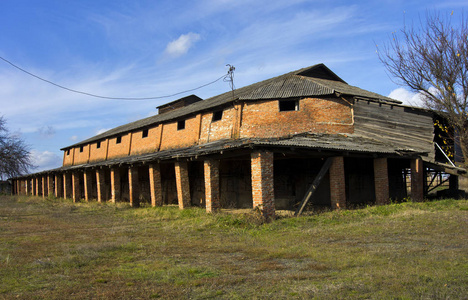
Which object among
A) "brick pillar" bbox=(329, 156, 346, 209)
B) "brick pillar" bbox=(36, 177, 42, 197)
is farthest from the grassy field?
"brick pillar" bbox=(36, 177, 42, 197)

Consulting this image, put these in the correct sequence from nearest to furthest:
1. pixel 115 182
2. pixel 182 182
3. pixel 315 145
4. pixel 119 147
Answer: pixel 315 145 < pixel 182 182 < pixel 115 182 < pixel 119 147

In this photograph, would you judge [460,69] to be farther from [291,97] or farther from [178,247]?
Answer: [178,247]

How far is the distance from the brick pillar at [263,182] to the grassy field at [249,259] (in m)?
0.58

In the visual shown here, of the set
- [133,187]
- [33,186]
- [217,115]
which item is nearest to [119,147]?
[133,187]

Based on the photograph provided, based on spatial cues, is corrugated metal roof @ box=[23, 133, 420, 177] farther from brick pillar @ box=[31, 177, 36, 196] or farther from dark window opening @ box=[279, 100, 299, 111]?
brick pillar @ box=[31, 177, 36, 196]

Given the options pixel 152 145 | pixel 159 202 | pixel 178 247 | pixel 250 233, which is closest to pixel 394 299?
pixel 178 247

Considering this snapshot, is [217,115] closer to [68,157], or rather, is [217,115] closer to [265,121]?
[265,121]

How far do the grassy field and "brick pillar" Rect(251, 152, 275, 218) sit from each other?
1.91ft

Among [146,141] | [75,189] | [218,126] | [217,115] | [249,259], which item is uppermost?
[217,115]

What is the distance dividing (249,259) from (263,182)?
16.2ft

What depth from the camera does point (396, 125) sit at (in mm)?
19203

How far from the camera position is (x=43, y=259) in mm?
7441

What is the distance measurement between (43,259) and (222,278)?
4041 millimetres

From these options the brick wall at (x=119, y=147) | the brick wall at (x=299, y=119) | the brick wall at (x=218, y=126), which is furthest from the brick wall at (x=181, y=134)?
the brick wall at (x=119, y=147)
